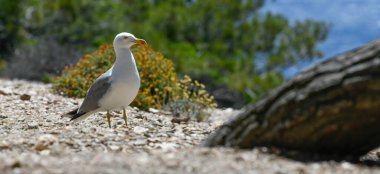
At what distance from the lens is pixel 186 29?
21828 mm

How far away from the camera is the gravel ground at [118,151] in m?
4.01

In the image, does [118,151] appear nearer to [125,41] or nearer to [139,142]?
[139,142]

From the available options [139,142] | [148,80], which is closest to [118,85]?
[139,142]

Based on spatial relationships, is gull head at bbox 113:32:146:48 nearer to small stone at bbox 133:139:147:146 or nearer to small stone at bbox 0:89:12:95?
small stone at bbox 133:139:147:146

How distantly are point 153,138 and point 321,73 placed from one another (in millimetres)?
1883

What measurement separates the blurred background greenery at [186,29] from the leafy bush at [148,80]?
8.38 meters

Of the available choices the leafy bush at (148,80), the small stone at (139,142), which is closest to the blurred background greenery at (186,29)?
the leafy bush at (148,80)

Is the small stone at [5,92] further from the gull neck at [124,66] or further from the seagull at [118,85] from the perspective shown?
the gull neck at [124,66]

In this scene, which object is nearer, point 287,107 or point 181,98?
point 287,107

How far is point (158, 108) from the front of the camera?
9.94 m

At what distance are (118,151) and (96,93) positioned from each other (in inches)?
69.3

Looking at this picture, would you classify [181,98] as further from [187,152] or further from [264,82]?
[264,82]

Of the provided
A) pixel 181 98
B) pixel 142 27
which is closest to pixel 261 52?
pixel 142 27

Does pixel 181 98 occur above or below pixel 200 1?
below
